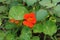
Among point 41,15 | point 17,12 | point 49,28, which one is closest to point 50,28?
point 49,28

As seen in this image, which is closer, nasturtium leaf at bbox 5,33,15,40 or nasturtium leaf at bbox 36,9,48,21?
nasturtium leaf at bbox 36,9,48,21

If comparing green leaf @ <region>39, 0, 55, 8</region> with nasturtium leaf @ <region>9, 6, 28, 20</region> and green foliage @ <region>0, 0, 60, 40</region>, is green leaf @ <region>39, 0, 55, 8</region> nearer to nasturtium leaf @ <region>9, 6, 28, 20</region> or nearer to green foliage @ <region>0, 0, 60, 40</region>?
green foliage @ <region>0, 0, 60, 40</region>

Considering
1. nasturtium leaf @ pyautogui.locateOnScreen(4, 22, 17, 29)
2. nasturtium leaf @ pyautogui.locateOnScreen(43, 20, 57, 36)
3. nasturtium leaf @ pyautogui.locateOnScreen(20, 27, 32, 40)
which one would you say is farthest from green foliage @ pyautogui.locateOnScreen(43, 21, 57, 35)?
nasturtium leaf @ pyautogui.locateOnScreen(4, 22, 17, 29)

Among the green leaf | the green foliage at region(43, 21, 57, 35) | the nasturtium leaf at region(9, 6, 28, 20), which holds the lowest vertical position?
the green foliage at region(43, 21, 57, 35)

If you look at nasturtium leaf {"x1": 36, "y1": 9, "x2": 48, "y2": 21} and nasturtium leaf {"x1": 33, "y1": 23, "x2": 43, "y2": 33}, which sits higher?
nasturtium leaf {"x1": 36, "y1": 9, "x2": 48, "y2": 21}

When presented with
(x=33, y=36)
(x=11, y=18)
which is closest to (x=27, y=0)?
(x=11, y=18)

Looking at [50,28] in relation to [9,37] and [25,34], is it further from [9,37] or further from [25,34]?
[9,37]

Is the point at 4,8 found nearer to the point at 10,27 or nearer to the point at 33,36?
the point at 10,27
